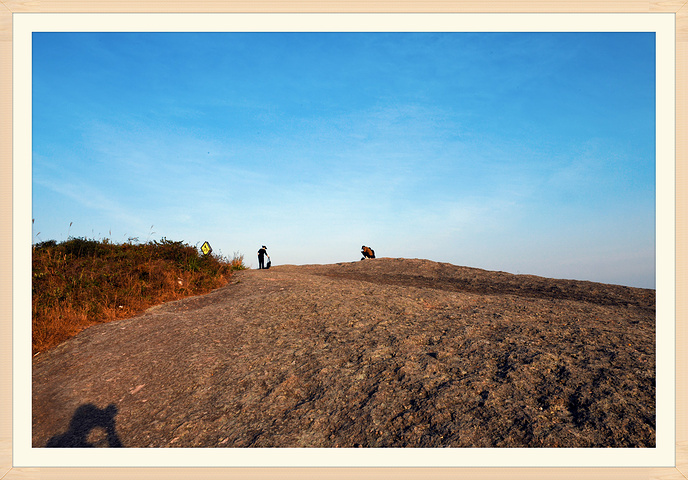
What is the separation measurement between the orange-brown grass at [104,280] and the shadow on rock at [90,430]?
10.4 ft

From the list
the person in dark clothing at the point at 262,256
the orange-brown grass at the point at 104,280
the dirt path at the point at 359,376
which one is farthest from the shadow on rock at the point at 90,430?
the person in dark clothing at the point at 262,256

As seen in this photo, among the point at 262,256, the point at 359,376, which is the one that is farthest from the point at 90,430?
the point at 262,256

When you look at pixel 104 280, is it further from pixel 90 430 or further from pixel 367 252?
pixel 367 252

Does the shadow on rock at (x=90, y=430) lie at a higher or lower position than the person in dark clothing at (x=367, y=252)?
lower

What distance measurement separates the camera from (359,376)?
4164 mm

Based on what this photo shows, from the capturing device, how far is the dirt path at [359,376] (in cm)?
314

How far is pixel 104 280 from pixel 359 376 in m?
7.84

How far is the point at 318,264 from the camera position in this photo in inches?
778

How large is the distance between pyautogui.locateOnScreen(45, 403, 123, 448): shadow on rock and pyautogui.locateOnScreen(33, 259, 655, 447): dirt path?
2 cm

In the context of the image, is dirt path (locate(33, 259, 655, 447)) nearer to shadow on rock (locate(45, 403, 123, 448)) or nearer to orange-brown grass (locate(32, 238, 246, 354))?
shadow on rock (locate(45, 403, 123, 448))

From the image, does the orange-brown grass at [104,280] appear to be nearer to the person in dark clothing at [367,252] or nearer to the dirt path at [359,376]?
the dirt path at [359,376]
